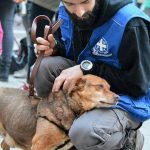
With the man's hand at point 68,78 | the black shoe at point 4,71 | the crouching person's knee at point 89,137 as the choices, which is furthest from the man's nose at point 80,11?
the black shoe at point 4,71

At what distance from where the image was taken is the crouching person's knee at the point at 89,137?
10.6 feet

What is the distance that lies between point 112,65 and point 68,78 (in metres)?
0.32

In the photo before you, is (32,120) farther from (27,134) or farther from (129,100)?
(129,100)

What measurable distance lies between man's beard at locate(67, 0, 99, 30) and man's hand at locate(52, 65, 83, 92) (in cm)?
30

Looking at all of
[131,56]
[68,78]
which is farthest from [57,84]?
[131,56]

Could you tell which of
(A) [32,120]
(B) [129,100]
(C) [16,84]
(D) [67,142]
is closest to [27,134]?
(A) [32,120]

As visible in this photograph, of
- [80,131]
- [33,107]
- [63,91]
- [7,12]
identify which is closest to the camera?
[80,131]

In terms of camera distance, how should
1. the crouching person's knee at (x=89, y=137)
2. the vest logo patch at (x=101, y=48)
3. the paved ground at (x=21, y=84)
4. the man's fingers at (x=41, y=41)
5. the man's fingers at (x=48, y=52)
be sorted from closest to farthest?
the crouching person's knee at (x=89, y=137) → the vest logo patch at (x=101, y=48) → the man's fingers at (x=41, y=41) → the man's fingers at (x=48, y=52) → the paved ground at (x=21, y=84)

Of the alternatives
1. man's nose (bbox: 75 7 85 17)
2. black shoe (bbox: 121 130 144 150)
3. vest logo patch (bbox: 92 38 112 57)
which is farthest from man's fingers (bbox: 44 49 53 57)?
black shoe (bbox: 121 130 144 150)

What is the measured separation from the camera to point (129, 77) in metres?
3.31

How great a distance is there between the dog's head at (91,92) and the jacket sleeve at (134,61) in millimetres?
98

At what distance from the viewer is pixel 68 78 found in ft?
11.3

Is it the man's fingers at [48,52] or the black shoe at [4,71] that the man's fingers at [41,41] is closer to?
the man's fingers at [48,52]

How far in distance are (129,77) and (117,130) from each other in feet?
1.17
